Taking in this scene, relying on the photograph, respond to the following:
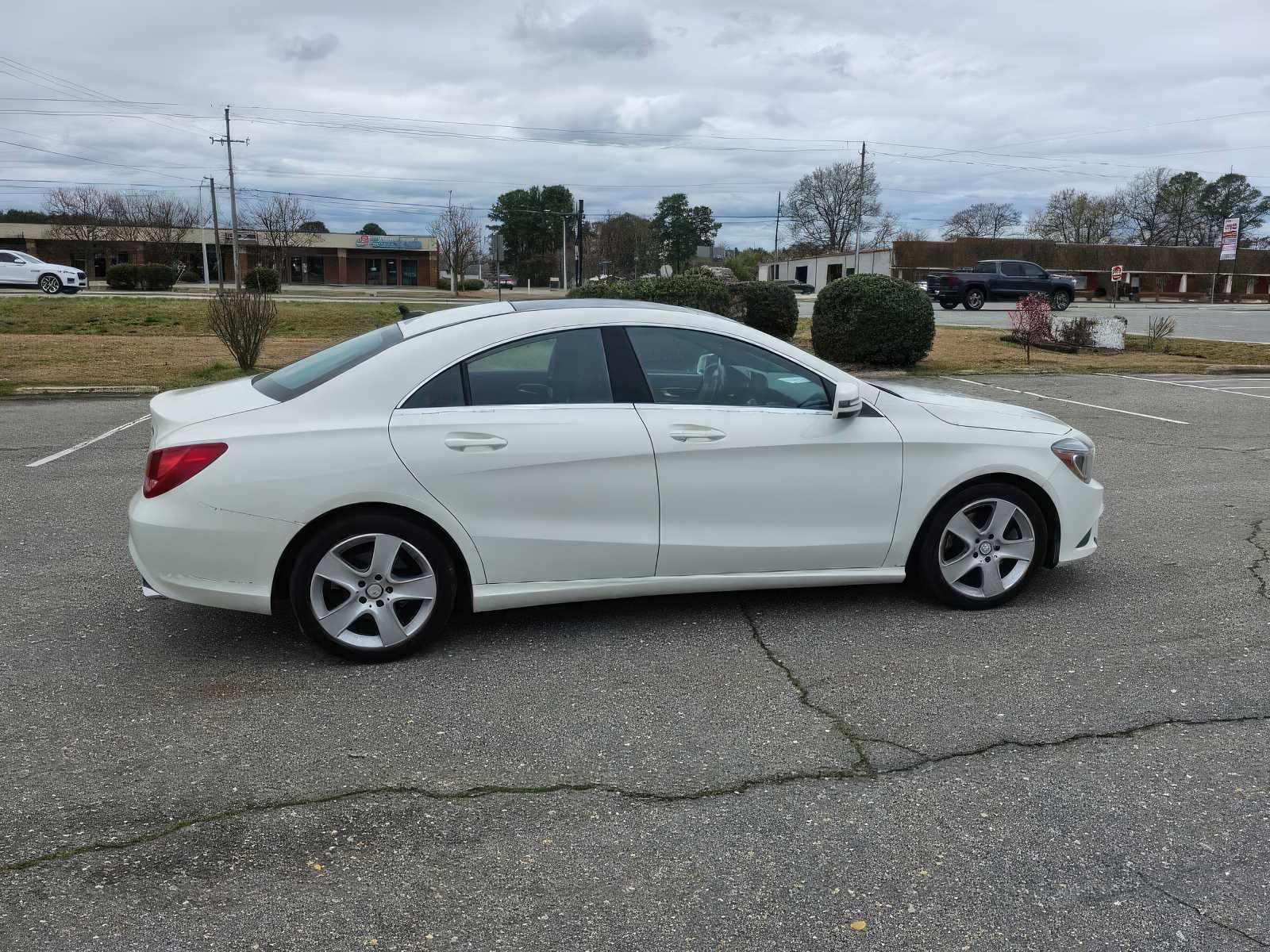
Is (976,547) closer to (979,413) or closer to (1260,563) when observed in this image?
(979,413)

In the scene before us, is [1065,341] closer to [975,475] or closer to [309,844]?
[975,475]

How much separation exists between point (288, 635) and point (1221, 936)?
3756 millimetres

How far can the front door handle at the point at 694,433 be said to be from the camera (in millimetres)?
4469

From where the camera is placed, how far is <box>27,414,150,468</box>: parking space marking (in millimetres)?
8539

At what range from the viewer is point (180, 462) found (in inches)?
161

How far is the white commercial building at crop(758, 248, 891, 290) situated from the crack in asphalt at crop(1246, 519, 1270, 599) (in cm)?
5574

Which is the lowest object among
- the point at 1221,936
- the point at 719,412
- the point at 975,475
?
the point at 1221,936

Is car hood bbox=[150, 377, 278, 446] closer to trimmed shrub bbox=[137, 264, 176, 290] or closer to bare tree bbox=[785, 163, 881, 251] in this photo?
trimmed shrub bbox=[137, 264, 176, 290]

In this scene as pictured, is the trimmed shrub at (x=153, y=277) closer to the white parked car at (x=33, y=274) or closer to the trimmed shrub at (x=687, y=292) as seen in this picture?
the white parked car at (x=33, y=274)

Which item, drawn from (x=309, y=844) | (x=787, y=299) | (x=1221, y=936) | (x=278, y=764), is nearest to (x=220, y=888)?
(x=309, y=844)

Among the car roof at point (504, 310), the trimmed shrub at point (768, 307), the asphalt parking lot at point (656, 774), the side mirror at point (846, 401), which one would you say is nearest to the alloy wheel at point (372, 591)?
the asphalt parking lot at point (656, 774)

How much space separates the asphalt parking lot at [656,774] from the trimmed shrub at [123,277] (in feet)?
161

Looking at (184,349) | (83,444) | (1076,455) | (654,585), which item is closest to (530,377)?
(654,585)

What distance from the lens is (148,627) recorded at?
186 inches
